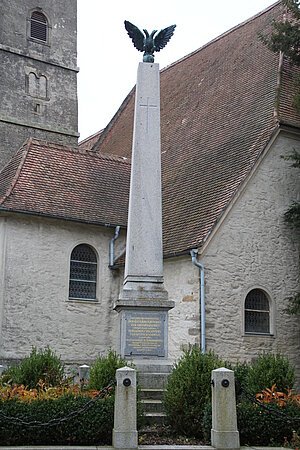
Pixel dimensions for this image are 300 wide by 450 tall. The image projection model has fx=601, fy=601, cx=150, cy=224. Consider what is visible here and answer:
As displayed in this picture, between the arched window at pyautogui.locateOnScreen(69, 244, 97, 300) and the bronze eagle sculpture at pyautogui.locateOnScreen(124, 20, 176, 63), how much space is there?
6964 millimetres

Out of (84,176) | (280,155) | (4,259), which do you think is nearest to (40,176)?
(84,176)

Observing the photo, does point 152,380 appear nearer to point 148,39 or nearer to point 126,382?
point 126,382

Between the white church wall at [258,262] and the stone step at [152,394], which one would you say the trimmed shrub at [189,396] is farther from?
the white church wall at [258,262]

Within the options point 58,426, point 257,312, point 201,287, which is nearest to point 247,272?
point 257,312

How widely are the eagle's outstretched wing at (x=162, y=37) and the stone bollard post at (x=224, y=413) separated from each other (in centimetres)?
666

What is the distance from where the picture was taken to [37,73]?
77.5 feet

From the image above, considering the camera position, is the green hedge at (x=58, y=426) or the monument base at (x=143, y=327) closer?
the green hedge at (x=58, y=426)

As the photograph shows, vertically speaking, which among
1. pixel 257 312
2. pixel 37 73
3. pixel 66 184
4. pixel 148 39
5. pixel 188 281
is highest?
pixel 37 73

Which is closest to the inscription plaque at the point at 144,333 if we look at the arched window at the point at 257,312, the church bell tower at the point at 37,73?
the arched window at the point at 257,312

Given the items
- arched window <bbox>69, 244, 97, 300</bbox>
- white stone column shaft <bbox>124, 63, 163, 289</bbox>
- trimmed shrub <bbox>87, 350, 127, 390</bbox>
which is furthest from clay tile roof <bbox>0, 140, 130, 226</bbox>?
trimmed shrub <bbox>87, 350, 127, 390</bbox>

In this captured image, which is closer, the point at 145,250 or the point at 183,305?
the point at 145,250

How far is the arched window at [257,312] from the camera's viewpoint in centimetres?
1456

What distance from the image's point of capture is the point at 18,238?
51.8 feet

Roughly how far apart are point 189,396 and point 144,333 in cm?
219
